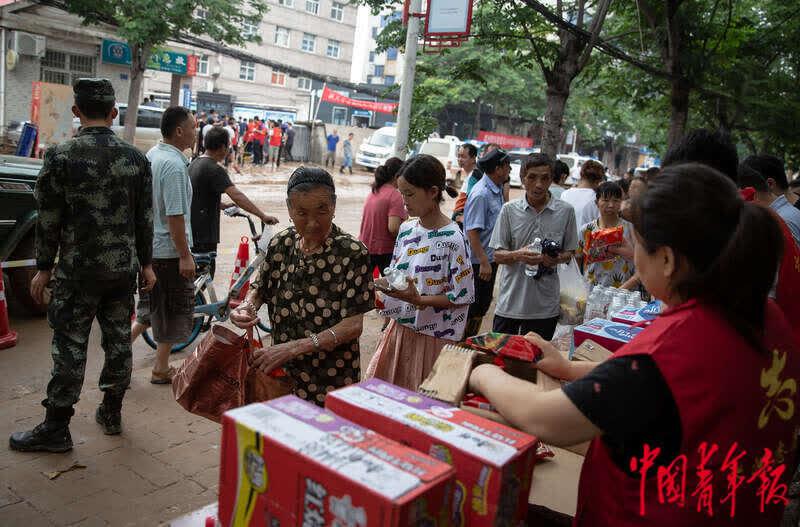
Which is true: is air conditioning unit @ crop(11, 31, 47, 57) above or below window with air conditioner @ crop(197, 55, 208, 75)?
below

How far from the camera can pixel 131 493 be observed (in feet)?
10.7

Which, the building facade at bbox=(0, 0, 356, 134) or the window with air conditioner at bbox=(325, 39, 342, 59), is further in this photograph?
the window with air conditioner at bbox=(325, 39, 342, 59)

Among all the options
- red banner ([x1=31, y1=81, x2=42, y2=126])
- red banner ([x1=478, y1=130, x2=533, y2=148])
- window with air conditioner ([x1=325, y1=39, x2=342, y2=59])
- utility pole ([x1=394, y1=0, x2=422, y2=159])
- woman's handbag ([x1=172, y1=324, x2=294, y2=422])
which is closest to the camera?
woman's handbag ([x1=172, y1=324, x2=294, y2=422])

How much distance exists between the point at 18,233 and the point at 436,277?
14.5 ft

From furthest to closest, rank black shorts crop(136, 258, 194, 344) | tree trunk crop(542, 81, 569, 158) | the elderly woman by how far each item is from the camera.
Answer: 1. tree trunk crop(542, 81, 569, 158)
2. black shorts crop(136, 258, 194, 344)
3. the elderly woman

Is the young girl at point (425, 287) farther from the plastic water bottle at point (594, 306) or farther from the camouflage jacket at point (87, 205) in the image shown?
the camouflage jacket at point (87, 205)

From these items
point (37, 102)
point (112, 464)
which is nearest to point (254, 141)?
point (37, 102)

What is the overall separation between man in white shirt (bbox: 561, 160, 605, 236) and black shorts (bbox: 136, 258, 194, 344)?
12.5 ft

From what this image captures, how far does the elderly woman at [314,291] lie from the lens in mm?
2512

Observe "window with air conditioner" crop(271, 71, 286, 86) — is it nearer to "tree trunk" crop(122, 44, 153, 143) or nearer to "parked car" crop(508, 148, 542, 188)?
"parked car" crop(508, 148, 542, 188)

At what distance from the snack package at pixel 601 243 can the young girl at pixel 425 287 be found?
6.40 ft

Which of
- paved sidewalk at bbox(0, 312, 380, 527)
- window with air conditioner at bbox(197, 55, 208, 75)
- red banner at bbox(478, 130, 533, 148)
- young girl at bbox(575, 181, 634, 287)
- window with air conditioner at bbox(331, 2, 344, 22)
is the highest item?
window with air conditioner at bbox(331, 2, 344, 22)

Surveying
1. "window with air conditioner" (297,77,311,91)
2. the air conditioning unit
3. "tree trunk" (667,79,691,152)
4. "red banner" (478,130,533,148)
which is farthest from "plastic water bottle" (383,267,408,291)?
"window with air conditioner" (297,77,311,91)

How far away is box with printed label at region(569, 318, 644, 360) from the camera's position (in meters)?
2.52
